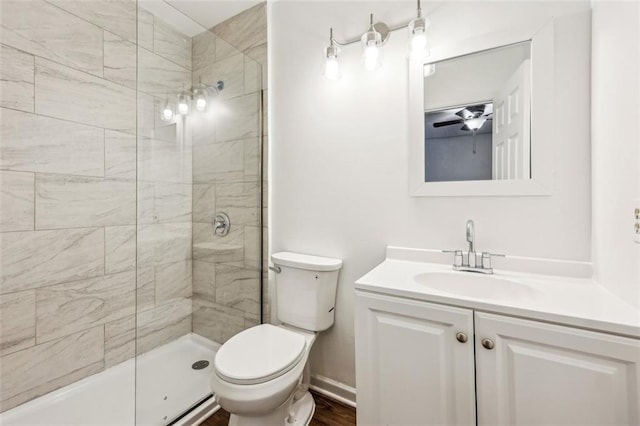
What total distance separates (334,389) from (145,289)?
123 cm

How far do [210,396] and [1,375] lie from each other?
93cm

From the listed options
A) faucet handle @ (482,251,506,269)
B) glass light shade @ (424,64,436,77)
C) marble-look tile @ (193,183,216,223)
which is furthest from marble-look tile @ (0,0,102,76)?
faucet handle @ (482,251,506,269)

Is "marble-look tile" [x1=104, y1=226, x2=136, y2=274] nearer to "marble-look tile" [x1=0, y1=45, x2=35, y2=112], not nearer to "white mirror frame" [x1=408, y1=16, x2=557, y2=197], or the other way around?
"marble-look tile" [x1=0, y1=45, x2=35, y2=112]

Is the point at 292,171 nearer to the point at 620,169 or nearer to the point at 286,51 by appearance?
the point at 286,51

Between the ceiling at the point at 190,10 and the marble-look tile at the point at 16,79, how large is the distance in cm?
75

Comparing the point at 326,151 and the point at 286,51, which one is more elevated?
the point at 286,51

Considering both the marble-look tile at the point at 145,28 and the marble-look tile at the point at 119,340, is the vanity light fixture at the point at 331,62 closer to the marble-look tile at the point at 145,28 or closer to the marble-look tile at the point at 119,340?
the marble-look tile at the point at 145,28

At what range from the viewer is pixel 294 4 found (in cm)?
169

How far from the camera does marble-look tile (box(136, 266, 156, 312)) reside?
159 centimetres

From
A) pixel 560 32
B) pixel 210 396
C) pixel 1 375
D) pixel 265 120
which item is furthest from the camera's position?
pixel 265 120

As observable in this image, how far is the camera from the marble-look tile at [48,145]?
1.28m

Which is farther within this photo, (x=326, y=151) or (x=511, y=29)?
(x=326, y=151)

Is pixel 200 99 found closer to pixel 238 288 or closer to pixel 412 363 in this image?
pixel 238 288

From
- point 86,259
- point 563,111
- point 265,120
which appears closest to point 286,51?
point 265,120
